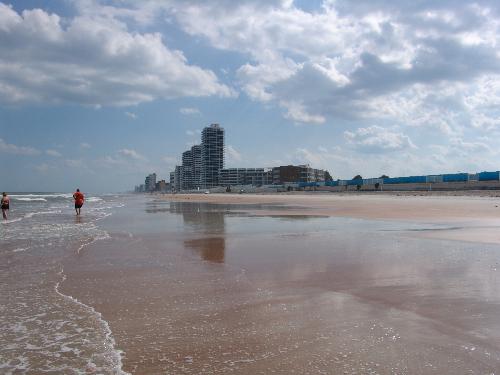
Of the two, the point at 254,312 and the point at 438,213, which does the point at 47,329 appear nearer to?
the point at 254,312

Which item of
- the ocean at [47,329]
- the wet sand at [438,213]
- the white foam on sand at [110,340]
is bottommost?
the ocean at [47,329]

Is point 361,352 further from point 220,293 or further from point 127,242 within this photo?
point 127,242

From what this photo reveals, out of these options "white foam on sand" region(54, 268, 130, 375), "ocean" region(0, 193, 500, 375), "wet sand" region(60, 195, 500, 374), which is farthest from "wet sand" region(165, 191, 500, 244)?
"white foam on sand" region(54, 268, 130, 375)

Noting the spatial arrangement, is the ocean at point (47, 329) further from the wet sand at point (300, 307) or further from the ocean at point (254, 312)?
the wet sand at point (300, 307)

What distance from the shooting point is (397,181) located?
94.4 meters

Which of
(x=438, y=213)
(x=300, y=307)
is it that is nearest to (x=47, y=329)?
(x=300, y=307)

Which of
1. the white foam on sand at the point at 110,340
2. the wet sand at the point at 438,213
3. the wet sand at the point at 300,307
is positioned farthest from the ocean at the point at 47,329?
the wet sand at the point at 438,213

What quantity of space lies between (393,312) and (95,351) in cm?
340

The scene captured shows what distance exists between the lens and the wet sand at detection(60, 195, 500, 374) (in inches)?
138

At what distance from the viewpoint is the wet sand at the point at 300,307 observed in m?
3.52

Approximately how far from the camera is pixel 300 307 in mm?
5047

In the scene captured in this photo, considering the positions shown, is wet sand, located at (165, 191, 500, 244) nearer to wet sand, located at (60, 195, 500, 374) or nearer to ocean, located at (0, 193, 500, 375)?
wet sand, located at (60, 195, 500, 374)

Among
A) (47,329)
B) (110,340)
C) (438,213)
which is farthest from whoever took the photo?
(438,213)

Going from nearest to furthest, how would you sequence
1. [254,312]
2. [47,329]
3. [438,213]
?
[47,329]
[254,312]
[438,213]
